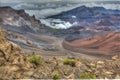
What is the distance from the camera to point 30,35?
14.0 meters

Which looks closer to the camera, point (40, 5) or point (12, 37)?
point (12, 37)

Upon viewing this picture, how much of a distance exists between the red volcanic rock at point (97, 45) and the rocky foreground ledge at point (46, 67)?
0.55 meters

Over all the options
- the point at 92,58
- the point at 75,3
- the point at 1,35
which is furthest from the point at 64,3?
the point at 1,35

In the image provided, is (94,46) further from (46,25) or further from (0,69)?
(0,69)

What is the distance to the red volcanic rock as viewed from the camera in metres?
14.2

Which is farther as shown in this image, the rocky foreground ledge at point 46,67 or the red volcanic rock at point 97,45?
the red volcanic rock at point 97,45

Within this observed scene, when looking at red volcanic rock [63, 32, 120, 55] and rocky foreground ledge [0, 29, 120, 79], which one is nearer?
rocky foreground ledge [0, 29, 120, 79]

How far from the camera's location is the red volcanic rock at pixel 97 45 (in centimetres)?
1425

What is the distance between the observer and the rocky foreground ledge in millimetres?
10289

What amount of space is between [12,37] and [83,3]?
3876mm

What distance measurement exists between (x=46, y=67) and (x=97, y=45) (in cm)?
386

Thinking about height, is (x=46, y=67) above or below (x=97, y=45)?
above

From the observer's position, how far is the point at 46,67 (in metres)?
11.6

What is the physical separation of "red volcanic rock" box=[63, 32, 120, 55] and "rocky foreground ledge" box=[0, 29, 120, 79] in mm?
552
